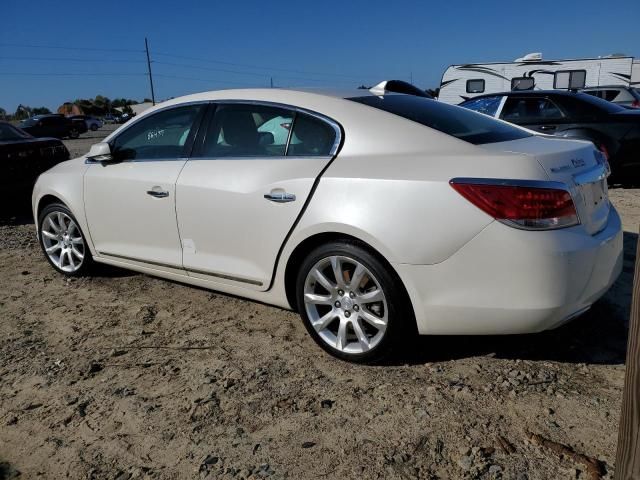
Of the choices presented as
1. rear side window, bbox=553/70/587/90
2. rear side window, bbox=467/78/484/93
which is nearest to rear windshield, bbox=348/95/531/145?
rear side window, bbox=553/70/587/90

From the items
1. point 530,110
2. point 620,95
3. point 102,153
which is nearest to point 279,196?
point 102,153

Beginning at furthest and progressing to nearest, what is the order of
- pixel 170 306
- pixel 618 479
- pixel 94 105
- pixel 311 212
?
pixel 94 105 < pixel 170 306 < pixel 311 212 < pixel 618 479

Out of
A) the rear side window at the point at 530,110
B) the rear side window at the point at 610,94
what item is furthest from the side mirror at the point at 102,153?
the rear side window at the point at 610,94

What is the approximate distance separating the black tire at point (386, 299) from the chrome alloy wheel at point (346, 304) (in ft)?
0.04

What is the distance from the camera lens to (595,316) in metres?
3.54

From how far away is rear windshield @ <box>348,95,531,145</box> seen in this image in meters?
3.02

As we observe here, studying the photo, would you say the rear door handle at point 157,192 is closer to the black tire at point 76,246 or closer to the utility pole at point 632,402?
the black tire at point 76,246

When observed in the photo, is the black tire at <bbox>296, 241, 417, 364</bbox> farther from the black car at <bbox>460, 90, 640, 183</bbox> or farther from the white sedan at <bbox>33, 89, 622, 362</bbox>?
the black car at <bbox>460, 90, 640, 183</bbox>

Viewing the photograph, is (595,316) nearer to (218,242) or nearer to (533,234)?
(533,234)

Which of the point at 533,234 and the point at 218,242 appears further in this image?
the point at 218,242

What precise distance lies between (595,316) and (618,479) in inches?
89.8

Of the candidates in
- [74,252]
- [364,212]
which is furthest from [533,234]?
[74,252]

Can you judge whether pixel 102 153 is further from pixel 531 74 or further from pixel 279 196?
pixel 531 74

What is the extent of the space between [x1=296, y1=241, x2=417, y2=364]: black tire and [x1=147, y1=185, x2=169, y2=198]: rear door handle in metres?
1.16
